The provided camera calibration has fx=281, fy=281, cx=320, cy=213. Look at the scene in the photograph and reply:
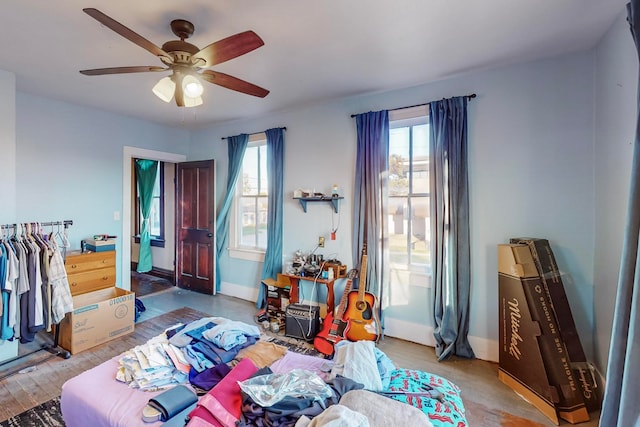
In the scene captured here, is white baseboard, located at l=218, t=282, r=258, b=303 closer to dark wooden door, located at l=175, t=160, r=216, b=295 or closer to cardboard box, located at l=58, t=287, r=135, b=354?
dark wooden door, located at l=175, t=160, r=216, b=295

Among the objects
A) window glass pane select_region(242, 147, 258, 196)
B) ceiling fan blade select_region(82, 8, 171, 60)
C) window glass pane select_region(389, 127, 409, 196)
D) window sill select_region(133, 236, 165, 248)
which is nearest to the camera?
ceiling fan blade select_region(82, 8, 171, 60)

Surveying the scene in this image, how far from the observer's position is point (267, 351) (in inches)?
75.1

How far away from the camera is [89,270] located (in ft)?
10.8

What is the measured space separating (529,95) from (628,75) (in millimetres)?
682

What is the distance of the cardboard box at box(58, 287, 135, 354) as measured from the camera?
270 cm

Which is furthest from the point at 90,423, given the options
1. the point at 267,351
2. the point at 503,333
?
the point at 503,333

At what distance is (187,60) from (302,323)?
2.57 metres

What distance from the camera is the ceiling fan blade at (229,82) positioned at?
6.33 feet

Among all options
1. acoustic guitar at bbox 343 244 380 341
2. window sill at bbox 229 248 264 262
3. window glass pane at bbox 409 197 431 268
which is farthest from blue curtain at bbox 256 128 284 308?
window glass pane at bbox 409 197 431 268

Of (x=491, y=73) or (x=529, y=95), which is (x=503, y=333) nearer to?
(x=529, y=95)

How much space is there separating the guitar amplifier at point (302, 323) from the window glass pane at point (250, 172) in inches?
76.8

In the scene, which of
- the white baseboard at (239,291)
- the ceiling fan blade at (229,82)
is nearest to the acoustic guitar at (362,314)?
the white baseboard at (239,291)

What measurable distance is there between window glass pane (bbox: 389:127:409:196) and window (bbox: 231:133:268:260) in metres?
1.86

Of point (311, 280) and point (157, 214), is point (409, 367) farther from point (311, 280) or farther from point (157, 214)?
point (157, 214)
